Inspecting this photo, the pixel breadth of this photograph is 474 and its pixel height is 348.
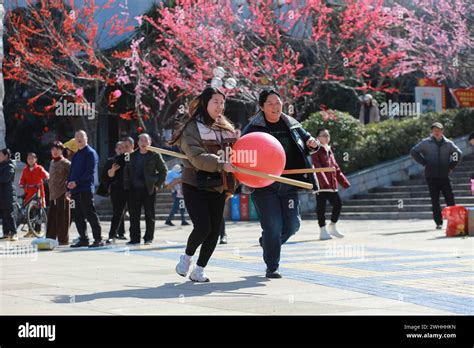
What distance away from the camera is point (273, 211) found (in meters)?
10.1

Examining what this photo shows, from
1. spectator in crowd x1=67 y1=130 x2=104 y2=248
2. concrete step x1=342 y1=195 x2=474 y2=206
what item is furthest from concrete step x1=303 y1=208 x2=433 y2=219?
spectator in crowd x1=67 y1=130 x2=104 y2=248

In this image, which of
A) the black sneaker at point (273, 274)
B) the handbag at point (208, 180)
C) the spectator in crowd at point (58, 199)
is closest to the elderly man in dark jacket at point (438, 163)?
the spectator in crowd at point (58, 199)

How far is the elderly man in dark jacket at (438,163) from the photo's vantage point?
17938mm

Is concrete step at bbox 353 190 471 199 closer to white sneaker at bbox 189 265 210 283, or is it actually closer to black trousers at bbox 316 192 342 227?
black trousers at bbox 316 192 342 227

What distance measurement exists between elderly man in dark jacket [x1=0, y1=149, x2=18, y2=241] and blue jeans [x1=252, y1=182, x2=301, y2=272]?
9.19m

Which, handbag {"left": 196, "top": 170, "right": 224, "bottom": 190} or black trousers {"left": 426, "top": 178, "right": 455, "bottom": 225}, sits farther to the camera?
black trousers {"left": 426, "top": 178, "right": 455, "bottom": 225}

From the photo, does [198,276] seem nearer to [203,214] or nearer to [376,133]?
[203,214]

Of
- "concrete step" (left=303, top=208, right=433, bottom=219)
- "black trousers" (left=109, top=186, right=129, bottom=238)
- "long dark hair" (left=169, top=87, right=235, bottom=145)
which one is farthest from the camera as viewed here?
"concrete step" (left=303, top=208, right=433, bottom=219)

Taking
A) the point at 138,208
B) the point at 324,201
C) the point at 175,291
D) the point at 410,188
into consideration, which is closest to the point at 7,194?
the point at 138,208

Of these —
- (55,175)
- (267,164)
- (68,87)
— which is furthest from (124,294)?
(68,87)

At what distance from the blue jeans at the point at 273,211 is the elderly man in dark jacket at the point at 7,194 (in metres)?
9.19

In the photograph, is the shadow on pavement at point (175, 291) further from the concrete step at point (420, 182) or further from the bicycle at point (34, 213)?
the concrete step at point (420, 182)

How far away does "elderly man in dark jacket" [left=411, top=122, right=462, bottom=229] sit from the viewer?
58.9 ft
